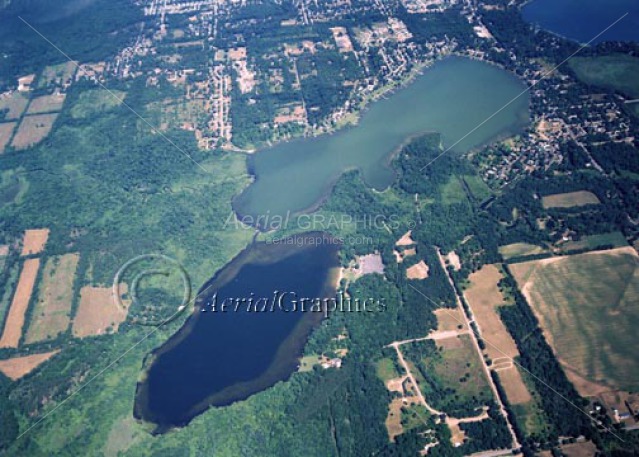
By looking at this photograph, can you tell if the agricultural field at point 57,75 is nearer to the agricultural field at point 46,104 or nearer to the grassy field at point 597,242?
the agricultural field at point 46,104

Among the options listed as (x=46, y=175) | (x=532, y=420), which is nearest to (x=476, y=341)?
(x=532, y=420)

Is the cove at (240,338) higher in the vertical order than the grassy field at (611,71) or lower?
lower

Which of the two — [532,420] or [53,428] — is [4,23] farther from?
[532,420]

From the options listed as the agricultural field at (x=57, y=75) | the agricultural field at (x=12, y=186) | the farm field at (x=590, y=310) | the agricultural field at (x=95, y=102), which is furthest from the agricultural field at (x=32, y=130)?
the farm field at (x=590, y=310)

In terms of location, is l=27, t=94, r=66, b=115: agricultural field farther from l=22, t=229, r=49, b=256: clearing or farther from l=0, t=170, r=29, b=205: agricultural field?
l=22, t=229, r=49, b=256: clearing

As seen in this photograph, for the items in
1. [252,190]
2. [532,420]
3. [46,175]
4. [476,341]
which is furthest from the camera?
[46,175]

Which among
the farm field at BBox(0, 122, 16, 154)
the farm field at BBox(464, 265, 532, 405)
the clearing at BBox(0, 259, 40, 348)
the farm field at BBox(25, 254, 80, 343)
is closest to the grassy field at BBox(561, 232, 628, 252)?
the farm field at BBox(464, 265, 532, 405)

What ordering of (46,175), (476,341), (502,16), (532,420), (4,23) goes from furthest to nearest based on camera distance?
(4,23), (502,16), (46,175), (476,341), (532,420)
